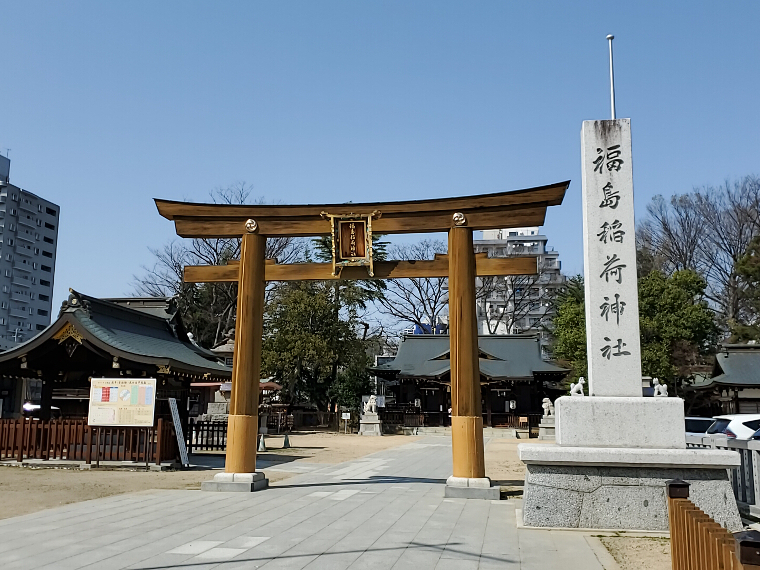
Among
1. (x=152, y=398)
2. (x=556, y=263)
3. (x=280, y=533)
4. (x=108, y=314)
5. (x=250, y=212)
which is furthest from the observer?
(x=556, y=263)

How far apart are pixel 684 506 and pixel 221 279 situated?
35.3 feet

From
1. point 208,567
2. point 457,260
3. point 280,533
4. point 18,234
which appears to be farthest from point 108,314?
point 18,234

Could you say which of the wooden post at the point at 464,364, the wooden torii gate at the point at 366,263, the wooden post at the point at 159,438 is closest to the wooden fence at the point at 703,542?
the wooden post at the point at 464,364

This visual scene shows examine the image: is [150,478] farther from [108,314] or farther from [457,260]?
[457,260]

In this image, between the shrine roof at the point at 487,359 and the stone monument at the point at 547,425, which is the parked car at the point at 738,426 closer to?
the stone monument at the point at 547,425

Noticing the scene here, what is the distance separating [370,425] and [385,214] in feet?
84.4

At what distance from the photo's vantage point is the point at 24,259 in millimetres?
69750

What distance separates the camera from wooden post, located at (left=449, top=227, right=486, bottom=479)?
37.8 ft

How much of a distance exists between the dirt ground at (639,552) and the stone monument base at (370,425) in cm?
2962

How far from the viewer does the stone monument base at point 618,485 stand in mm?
7961

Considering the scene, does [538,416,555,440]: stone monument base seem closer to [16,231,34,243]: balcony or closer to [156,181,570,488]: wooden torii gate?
[156,181,570,488]: wooden torii gate

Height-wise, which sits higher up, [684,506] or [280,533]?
[684,506]

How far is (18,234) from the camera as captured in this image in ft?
225

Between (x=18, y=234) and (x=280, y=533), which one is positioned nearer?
(x=280, y=533)
